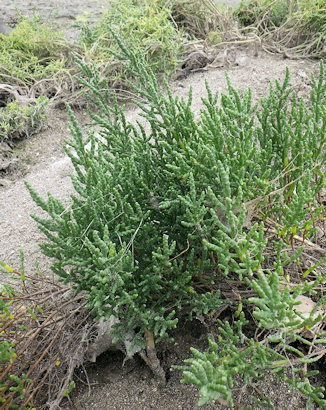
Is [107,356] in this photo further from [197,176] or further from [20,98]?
[20,98]

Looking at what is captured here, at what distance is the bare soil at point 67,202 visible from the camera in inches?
69.5

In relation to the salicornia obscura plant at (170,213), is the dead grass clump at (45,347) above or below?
below

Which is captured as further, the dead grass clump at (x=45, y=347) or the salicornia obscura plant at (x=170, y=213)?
the dead grass clump at (x=45, y=347)

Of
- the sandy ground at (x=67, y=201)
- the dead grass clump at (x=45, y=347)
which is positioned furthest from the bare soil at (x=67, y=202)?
the dead grass clump at (x=45, y=347)

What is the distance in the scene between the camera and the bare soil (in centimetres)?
177

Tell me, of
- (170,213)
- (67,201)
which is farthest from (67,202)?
(170,213)

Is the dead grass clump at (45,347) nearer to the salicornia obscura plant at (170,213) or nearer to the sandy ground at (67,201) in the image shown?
the sandy ground at (67,201)

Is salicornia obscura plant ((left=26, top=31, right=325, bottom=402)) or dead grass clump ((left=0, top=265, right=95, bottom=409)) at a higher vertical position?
salicornia obscura plant ((left=26, top=31, right=325, bottom=402))

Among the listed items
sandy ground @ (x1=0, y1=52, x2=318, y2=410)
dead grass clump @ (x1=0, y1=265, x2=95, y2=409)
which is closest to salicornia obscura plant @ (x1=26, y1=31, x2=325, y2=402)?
sandy ground @ (x1=0, y1=52, x2=318, y2=410)

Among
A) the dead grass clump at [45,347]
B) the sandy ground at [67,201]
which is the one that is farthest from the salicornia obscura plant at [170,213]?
the dead grass clump at [45,347]

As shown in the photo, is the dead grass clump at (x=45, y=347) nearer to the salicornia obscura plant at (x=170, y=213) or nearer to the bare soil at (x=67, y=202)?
the bare soil at (x=67, y=202)

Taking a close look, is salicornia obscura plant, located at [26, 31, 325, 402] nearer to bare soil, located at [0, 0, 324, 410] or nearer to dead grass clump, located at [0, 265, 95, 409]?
bare soil, located at [0, 0, 324, 410]

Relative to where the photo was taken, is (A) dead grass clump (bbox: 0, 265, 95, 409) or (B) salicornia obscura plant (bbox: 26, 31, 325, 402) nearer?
(B) salicornia obscura plant (bbox: 26, 31, 325, 402)

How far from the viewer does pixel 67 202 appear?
9.81 feet
